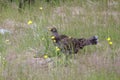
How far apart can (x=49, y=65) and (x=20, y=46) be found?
1158 mm

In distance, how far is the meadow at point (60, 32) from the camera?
232 inches

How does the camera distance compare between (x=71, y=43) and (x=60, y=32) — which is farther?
(x=60, y=32)

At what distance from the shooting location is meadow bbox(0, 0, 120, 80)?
5.89m

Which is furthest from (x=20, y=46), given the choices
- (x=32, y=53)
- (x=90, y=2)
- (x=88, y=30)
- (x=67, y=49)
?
(x=90, y=2)

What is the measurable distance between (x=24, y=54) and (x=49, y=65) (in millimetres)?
773

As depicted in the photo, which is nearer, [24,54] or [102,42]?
[24,54]

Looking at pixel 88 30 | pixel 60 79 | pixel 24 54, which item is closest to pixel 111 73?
pixel 60 79

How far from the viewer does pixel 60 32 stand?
8.04m

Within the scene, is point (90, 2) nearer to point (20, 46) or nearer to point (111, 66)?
point (20, 46)

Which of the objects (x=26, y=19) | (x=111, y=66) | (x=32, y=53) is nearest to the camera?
(x=111, y=66)

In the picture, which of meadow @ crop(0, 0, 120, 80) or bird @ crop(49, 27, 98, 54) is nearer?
meadow @ crop(0, 0, 120, 80)

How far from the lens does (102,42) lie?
24.8 ft

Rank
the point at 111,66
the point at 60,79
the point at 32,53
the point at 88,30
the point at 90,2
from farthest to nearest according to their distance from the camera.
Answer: the point at 90,2 → the point at 88,30 → the point at 32,53 → the point at 111,66 → the point at 60,79

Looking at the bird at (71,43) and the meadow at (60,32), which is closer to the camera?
the meadow at (60,32)
